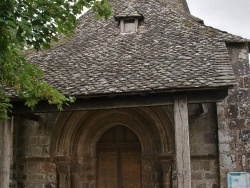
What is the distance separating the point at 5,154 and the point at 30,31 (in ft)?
11.1

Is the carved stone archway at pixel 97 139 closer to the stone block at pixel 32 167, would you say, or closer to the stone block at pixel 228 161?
the stone block at pixel 32 167

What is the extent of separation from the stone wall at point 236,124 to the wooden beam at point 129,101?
6.90 ft

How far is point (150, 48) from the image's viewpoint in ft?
33.0

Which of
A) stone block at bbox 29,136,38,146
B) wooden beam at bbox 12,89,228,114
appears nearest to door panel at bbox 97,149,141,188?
stone block at bbox 29,136,38,146

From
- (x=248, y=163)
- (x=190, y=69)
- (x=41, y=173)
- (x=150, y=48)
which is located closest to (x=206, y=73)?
(x=190, y=69)

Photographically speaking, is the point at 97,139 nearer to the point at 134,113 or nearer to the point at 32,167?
the point at 134,113

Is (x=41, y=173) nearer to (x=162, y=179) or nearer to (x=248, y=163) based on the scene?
(x=162, y=179)

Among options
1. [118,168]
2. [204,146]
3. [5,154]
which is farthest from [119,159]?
[5,154]

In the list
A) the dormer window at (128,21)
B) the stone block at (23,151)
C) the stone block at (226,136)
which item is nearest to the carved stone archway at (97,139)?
the stone block at (23,151)

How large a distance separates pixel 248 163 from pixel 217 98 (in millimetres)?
2524

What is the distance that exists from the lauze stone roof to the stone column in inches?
53.4

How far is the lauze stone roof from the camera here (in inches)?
327

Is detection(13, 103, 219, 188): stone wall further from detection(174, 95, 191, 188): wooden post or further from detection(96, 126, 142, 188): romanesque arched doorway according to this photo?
detection(174, 95, 191, 188): wooden post

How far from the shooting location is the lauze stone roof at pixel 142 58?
27.2 ft
